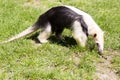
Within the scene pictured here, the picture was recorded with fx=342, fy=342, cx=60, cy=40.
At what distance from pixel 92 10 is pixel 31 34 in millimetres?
2746

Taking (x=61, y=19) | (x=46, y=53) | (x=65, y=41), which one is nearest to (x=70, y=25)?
(x=61, y=19)

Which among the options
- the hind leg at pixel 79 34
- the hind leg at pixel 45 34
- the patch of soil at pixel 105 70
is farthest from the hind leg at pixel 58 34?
the patch of soil at pixel 105 70

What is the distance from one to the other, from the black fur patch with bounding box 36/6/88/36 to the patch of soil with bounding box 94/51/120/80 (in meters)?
0.72

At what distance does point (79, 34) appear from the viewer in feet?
23.9

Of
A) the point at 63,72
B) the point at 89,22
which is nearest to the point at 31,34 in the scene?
the point at 89,22

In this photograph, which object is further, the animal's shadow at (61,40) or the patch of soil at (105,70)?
the animal's shadow at (61,40)

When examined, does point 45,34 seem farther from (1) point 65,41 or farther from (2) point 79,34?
(2) point 79,34

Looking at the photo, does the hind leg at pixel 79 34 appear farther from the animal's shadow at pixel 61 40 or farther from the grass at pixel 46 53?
the animal's shadow at pixel 61 40

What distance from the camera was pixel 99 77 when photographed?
6.38 metres

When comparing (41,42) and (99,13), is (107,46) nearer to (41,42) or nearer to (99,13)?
(41,42)

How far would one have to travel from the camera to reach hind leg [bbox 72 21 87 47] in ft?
23.8

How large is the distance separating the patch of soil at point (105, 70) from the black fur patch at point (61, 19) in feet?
2.37

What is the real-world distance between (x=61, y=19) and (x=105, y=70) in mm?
1543

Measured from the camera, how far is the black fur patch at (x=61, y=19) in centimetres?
733
